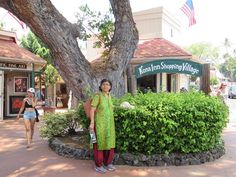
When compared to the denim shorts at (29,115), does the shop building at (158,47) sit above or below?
above

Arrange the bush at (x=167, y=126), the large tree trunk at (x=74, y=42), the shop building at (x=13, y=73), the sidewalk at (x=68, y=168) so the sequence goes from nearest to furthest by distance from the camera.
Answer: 1. the sidewalk at (x=68, y=168)
2. the bush at (x=167, y=126)
3. the large tree trunk at (x=74, y=42)
4. the shop building at (x=13, y=73)

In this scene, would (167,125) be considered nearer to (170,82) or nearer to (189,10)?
(189,10)

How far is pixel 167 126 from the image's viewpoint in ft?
24.0

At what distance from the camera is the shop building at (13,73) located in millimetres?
16469

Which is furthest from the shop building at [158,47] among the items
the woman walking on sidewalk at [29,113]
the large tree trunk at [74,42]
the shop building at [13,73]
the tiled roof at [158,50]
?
the woman walking on sidewalk at [29,113]

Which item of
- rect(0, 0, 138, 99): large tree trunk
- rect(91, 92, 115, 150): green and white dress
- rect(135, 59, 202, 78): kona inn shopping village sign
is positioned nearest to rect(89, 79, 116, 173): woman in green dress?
rect(91, 92, 115, 150): green and white dress

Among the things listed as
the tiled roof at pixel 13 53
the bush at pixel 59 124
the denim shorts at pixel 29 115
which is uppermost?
the tiled roof at pixel 13 53

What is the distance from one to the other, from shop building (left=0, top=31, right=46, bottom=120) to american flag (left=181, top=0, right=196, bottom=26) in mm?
7704

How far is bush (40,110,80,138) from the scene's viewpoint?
9578 millimetres

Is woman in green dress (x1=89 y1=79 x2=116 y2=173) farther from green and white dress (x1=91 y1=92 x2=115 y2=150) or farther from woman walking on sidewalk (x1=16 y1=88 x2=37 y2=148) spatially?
woman walking on sidewalk (x1=16 y1=88 x2=37 y2=148)

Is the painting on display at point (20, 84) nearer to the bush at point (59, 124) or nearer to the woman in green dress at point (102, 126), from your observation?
the bush at point (59, 124)

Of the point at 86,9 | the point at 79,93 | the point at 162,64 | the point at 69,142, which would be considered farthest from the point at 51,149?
the point at 86,9

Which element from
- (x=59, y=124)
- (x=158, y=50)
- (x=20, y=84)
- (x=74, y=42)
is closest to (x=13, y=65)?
(x=20, y=84)

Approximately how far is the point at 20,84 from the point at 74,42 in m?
9.78
